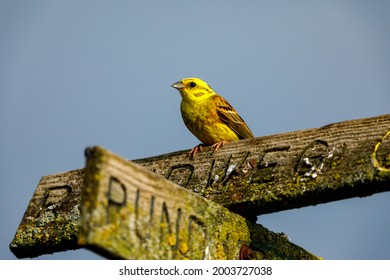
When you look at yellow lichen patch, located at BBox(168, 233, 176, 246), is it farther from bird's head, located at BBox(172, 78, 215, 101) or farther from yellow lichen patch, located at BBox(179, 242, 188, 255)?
bird's head, located at BBox(172, 78, 215, 101)

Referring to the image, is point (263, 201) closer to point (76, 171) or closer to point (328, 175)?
point (328, 175)

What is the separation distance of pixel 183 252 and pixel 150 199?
0.31m

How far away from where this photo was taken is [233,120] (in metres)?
7.78

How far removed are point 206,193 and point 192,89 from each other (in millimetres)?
4674

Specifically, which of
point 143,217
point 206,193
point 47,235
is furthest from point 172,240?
point 47,235

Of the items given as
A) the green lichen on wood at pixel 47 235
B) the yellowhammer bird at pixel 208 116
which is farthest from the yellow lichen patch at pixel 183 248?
the yellowhammer bird at pixel 208 116

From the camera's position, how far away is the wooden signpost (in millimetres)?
2537

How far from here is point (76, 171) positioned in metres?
4.21

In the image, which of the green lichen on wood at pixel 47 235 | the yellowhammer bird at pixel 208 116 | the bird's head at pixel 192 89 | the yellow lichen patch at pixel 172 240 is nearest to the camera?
the yellow lichen patch at pixel 172 240

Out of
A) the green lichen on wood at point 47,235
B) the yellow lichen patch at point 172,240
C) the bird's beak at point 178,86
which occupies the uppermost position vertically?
the bird's beak at point 178,86

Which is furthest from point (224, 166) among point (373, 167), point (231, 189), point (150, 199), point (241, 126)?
point (241, 126)

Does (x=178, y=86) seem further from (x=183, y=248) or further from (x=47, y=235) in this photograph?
(x=183, y=248)

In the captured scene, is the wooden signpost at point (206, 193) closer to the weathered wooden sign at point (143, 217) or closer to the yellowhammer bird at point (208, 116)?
the weathered wooden sign at point (143, 217)

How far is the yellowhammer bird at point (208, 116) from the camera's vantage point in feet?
25.0
